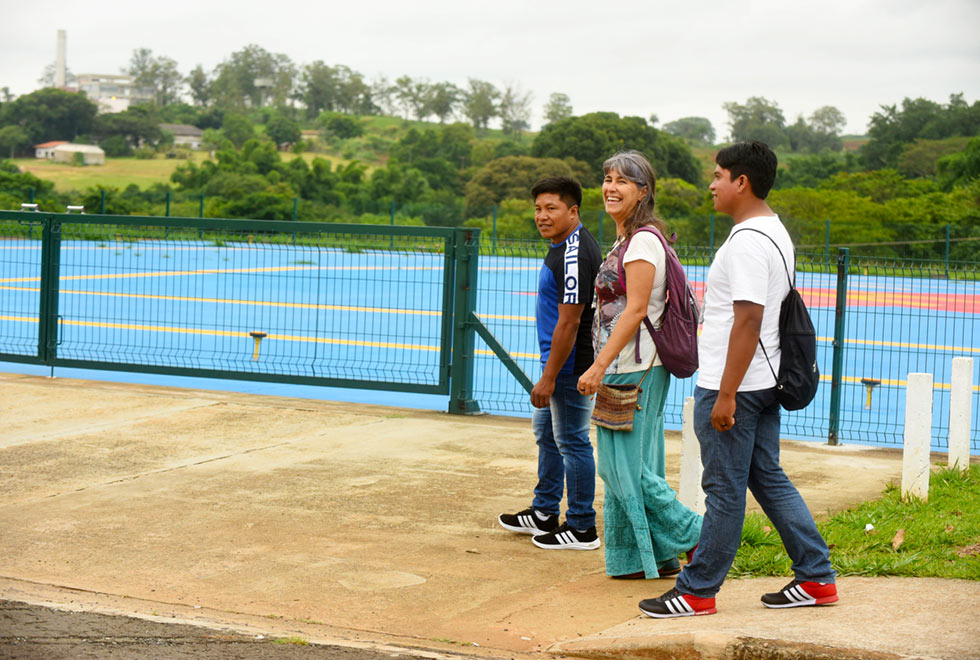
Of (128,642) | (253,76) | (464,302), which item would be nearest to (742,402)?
(128,642)

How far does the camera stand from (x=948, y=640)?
4207mm

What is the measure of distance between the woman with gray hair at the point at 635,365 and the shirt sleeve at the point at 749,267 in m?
0.61

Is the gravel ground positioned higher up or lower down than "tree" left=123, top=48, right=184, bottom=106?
lower down

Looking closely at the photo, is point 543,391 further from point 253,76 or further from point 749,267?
point 253,76

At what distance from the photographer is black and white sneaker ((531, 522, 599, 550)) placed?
239 inches

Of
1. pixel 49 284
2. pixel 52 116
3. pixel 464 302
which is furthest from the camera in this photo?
pixel 52 116

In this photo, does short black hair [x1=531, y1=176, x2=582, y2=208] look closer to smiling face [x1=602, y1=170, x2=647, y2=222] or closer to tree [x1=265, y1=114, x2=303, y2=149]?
smiling face [x1=602, y1=170, x2=647, y2=222]

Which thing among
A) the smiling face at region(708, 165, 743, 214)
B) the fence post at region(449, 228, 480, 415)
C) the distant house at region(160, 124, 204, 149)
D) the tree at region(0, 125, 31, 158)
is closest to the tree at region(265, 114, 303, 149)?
the distant house at region(160, 124, 204, 149)

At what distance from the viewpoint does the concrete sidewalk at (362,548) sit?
457 centimetres

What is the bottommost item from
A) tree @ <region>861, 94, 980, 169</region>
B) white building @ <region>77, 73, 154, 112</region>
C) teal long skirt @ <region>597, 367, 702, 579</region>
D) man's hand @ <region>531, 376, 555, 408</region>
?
teal long skirt @ <region>597, 367, 702, 579</region>

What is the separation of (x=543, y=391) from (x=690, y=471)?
0.86 m

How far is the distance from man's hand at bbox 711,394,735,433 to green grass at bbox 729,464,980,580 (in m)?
1.33

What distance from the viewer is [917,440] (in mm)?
6656

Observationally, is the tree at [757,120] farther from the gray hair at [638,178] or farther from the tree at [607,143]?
the gray hair at [638,178]
